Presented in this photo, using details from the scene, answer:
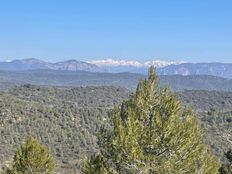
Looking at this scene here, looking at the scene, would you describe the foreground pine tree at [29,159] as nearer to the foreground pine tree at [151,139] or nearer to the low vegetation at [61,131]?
the foreground pine tree at [151,139]

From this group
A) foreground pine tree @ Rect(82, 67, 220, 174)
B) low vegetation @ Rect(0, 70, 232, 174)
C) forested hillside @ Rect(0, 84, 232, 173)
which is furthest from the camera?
forested hillside @ Rect(0, 84, 232, 173)

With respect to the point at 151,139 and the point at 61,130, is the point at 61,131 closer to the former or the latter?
the point at 61,130

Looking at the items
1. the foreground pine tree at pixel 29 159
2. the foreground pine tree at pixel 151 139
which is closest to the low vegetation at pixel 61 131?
the foreground pine tree at pixel 29 159

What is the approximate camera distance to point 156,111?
18.6 meters

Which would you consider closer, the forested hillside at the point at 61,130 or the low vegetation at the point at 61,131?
the low vegetation at the point at 61,131

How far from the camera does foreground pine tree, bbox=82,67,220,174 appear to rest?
17938 millimetres

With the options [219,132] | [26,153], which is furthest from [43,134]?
[26,153]

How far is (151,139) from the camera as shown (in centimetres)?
1819

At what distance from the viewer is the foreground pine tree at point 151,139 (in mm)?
17938

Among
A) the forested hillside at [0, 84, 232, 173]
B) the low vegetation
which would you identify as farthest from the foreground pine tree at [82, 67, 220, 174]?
the forested hillside at [0, 84, 232, 173]

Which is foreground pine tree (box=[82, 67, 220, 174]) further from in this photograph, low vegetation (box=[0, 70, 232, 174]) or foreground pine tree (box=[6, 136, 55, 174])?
low vegetation (box=[0, 70, 232, 174])

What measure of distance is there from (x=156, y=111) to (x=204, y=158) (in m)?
2.65

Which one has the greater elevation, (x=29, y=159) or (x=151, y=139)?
(x=151, y=139)

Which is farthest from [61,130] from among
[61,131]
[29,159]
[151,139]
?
[151,139]
